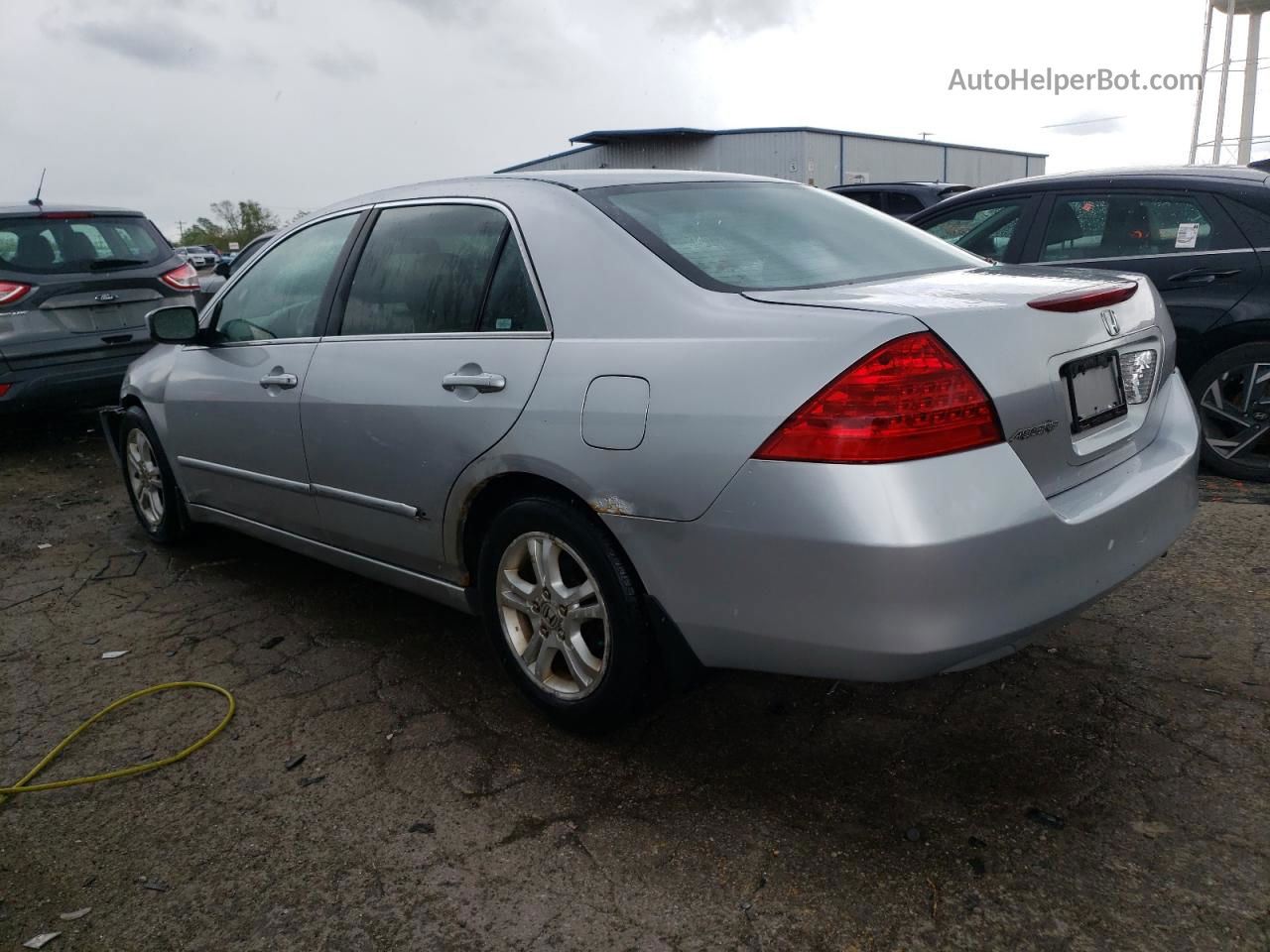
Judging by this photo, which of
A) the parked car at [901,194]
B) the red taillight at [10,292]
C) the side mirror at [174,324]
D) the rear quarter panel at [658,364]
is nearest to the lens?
the rear quarter panel at [658,364]

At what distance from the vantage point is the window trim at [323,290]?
352 centimetres

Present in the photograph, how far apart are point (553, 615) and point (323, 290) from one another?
1.58m

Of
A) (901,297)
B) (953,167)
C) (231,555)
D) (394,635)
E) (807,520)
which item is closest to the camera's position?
(807,520)

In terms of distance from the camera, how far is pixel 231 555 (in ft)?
15.7

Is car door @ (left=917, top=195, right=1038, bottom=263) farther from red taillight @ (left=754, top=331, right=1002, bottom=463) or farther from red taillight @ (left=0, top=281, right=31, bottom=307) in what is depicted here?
red taillight @ (left=0, top=281, right=31, bottom=307)

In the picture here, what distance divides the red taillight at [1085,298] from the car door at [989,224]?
2860 mm

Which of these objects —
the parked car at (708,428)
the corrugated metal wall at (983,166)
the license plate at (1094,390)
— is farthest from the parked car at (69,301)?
the corrugated metal wall at (983,166)

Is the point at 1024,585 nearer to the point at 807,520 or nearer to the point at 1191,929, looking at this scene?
the point at 807,520

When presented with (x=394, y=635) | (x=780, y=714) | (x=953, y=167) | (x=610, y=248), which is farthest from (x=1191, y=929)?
(x=953, y=167)

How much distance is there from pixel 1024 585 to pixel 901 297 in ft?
2.31

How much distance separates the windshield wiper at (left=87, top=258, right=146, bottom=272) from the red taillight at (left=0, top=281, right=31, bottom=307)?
53cm

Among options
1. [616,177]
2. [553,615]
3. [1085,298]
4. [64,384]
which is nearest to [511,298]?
[616,177]

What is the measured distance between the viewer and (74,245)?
7184 mm

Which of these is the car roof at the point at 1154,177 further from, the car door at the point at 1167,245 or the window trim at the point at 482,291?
the window trim at the point at 482,291
